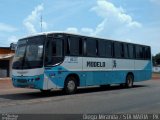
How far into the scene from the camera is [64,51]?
65.5ft

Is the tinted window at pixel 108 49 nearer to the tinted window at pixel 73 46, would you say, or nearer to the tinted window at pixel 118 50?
the tinted window at pixel 118 50

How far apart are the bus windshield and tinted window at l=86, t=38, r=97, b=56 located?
141 inches

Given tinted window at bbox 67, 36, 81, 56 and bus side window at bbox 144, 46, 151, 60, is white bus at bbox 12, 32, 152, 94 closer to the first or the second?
tinted window at bbox 67, 36, 81, 56

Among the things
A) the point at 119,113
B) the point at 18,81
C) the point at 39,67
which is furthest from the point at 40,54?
the point at 119,113

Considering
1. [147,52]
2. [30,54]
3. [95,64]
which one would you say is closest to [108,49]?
[95,64]

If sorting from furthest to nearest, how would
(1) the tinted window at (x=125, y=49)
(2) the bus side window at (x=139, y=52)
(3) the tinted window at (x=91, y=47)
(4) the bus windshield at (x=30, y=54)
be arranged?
1. (2) the bus side window at (x=139, y=52)
2. (1) the tinted window at (x=125, y=49)
3. (3) the tinted window at (x=91, y=47)
4. (4) the bus windshield at (x=30, y=54)

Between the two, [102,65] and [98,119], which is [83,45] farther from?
[98,119]

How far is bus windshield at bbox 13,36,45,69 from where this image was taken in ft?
61.8

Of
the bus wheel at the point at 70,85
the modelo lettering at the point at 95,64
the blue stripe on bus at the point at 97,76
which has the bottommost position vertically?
the bus wheel at the point at 70,85

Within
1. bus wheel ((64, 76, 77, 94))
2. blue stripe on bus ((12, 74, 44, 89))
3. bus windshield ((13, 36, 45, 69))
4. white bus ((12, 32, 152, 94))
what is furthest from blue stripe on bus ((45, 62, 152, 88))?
bus windshield ((13, 36, 45, 69))

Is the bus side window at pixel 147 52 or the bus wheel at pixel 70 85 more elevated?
the bus side window at pixel 147 52

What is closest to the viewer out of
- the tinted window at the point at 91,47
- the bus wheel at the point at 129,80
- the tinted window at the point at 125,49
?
the tinted window at the point at 91,47

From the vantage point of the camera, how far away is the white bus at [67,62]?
62.0ft

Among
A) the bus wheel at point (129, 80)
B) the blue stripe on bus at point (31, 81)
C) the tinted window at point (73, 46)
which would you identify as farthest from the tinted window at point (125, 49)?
the blue stripe on bus at point (31, 81)
